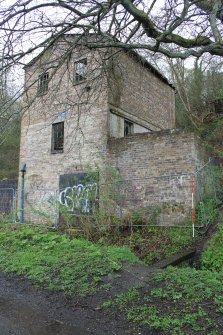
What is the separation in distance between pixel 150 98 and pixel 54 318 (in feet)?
42.3

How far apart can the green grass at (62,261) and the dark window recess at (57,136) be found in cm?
633

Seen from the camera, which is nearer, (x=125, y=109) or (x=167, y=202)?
(x=167, y=202)

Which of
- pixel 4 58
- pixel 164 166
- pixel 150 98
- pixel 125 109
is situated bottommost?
pixel 164 166

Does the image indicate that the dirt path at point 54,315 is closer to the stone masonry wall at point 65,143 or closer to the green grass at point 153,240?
the green grass at point 153,240

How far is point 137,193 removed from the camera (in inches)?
420

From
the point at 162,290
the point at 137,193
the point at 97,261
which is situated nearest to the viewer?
the point at 162,290

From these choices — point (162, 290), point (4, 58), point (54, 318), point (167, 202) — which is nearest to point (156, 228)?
point (167, 202)

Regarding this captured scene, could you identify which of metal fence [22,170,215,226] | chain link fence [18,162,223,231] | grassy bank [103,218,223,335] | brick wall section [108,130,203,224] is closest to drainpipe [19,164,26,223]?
metal fence [22,170,215,226]

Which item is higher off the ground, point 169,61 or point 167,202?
point 169,61

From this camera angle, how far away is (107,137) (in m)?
12.1

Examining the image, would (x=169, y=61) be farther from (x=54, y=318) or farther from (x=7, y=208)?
(x=54, y=318)

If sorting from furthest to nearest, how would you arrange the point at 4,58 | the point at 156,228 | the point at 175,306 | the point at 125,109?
the point at 125,109 < the point at 156,228 < the point at 4,58 < the point at 175,306

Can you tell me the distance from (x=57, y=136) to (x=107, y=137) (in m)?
3.18

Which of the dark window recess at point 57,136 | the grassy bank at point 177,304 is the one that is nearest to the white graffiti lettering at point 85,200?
the grassy bank at point 177,304
